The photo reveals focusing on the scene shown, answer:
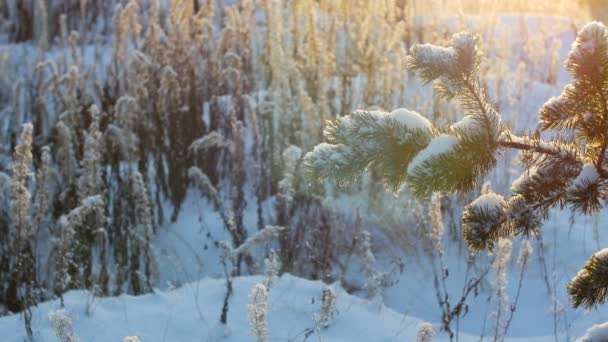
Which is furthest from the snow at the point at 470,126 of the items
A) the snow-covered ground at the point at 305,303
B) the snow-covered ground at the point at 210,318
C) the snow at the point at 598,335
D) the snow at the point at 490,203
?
the snow-covered ground at the point at 210,318

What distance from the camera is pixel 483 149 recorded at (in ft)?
3.33

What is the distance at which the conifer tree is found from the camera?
3.31ft

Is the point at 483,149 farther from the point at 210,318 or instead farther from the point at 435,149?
the point at 210,318

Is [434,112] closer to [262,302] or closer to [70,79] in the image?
[70,79]

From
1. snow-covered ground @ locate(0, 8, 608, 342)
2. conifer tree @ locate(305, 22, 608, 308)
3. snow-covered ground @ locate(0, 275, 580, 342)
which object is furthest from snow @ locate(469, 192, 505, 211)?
snow-covered ground @ locate(0, 275, 580, 342)

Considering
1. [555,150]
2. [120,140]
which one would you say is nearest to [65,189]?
[120,140]

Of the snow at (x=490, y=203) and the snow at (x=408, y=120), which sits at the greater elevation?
the snow at (x=408, y=120)

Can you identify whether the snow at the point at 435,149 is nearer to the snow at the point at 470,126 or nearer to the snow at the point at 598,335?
the snow at the point at 470,126

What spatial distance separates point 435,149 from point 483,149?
74 millimetres

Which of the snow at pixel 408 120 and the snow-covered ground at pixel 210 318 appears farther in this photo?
the snow-covered ground at pixel 210 318

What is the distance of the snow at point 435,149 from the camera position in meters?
1.00

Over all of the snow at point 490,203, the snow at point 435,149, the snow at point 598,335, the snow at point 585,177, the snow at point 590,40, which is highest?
the snow at point 590,40

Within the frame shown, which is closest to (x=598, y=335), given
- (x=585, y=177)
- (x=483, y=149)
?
(x=585, y=177)

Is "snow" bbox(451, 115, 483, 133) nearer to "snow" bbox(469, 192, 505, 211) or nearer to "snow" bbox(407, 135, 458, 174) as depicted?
"snow" bbox(407, 135, 458, 174)
